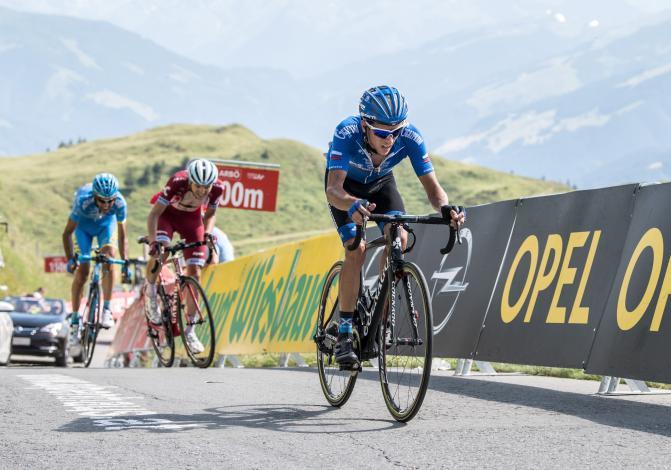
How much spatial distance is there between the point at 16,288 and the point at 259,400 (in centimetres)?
5742

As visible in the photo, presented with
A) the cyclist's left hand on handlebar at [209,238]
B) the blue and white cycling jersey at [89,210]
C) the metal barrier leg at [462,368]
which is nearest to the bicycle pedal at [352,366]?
the metal barrier leg at [462,368]

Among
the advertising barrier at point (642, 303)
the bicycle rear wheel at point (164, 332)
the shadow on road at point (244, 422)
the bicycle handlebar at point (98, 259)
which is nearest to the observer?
the shadow on road at point (244, 422)

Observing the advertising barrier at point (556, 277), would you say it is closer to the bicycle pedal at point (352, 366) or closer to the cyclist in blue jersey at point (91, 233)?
the bicycle pedal at point (352, 366)

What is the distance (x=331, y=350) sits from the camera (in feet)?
24.7

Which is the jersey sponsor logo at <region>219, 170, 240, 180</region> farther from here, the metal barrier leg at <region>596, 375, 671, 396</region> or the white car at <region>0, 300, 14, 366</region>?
the metal barrier leg at <region>596, 375, 671, 396</region>

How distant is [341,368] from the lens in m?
7.04

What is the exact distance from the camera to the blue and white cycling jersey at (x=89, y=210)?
13242 millimetres

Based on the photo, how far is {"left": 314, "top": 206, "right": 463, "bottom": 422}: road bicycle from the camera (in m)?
6.33

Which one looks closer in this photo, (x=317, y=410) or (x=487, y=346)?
(x=317, y=410)

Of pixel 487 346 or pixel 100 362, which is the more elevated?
pixel 487 346

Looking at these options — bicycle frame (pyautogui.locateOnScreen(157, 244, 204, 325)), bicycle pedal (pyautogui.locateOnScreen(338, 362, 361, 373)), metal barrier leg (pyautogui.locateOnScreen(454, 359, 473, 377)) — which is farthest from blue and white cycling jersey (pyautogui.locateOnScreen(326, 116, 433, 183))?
bicycle frame (pyautogui.locateOnScreen(157, 244, 204, 325))

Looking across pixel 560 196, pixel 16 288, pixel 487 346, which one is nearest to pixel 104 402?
pixel 487 346

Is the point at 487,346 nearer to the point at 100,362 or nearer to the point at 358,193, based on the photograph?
the point at 358,193

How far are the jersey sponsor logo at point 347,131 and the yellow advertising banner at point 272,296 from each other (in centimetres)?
551
